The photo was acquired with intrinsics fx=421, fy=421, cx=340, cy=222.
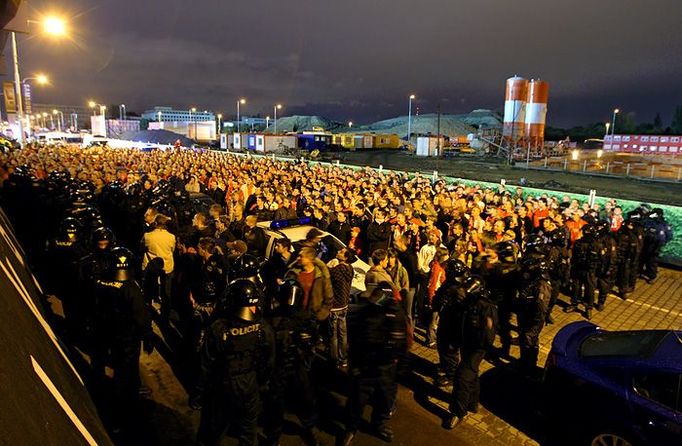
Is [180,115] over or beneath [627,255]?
over

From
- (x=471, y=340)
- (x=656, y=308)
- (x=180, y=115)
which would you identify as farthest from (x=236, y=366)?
(x=180, y=115)

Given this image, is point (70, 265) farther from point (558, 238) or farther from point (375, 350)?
point (558, 238)

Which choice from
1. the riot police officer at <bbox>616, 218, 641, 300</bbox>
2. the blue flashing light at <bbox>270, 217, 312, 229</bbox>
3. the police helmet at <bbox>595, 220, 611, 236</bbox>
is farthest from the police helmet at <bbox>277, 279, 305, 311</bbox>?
the riot police officer at <bbox>616, 218, 641, 300</bbox>

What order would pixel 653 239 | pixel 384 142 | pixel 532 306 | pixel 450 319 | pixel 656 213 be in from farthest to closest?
pixel 384 142 → pixel 656 213 → pixel 653 239 → pixel 532 306 → pixel 450 319

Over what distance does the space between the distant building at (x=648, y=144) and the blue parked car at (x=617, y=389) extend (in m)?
44.2

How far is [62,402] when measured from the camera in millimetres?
3033

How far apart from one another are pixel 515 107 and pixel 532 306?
38.8m

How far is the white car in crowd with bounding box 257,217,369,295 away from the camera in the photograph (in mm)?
7275

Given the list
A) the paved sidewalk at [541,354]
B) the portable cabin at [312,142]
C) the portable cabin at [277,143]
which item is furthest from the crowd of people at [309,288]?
the portable cabin at [312,142]

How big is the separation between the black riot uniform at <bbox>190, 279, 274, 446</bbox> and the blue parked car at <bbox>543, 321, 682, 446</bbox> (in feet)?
10.4

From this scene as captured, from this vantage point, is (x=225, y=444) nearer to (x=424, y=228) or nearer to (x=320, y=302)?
(x=320, y=302)

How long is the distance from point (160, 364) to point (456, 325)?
14.0ft

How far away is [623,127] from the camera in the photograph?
292 feet

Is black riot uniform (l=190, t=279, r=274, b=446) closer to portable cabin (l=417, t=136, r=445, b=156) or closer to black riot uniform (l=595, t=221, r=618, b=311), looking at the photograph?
black riot uniform (l=595, t=221, r=618, b=311)
